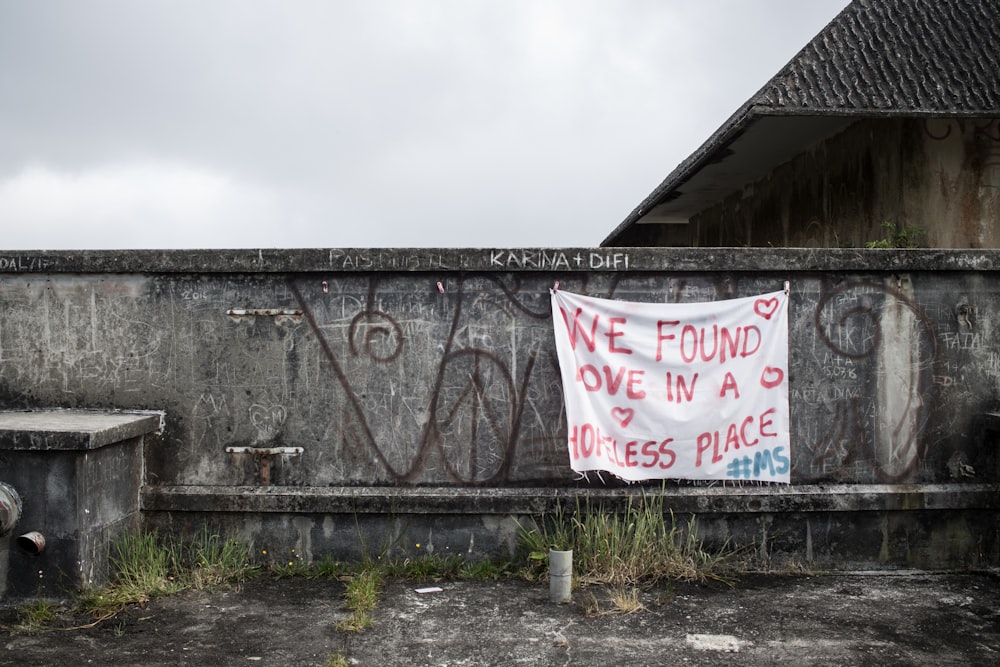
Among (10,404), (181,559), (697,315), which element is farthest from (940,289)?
(10,404)

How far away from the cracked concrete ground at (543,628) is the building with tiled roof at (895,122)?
4597 millimetres

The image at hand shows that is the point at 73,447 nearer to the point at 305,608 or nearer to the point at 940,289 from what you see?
the point at 305,608

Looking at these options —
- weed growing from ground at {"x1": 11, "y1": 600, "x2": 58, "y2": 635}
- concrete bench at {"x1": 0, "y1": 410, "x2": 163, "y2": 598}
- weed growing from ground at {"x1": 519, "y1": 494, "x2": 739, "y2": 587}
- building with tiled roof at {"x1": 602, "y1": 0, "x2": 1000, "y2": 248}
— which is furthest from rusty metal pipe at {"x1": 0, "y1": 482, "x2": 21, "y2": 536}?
building with tiled roof at {"x1": 602, "y1": 0, "x2": 1000, "y2": 248}

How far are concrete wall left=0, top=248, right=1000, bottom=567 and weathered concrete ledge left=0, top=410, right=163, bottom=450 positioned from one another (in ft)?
0.43

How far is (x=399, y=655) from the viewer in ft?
14.1

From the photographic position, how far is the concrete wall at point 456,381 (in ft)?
18.7

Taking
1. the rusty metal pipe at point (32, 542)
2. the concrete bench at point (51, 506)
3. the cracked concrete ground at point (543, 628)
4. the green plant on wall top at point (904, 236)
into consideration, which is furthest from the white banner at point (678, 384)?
the green plant on wall top at point (904, 236)

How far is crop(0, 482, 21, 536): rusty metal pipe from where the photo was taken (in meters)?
4.88

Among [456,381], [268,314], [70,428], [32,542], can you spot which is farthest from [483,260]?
[32,542]

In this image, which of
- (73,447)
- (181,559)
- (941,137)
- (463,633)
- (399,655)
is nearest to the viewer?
(399,655)

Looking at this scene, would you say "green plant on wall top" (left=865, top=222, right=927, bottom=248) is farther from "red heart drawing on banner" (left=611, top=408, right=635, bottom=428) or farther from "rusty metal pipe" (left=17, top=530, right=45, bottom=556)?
"rusty metal pipe" (left=17, top=530, right=45, bottom=556)

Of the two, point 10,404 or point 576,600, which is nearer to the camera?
point 576,600

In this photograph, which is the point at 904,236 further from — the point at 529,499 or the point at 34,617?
the point at 34,617

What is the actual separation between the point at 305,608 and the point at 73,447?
1605 mm
